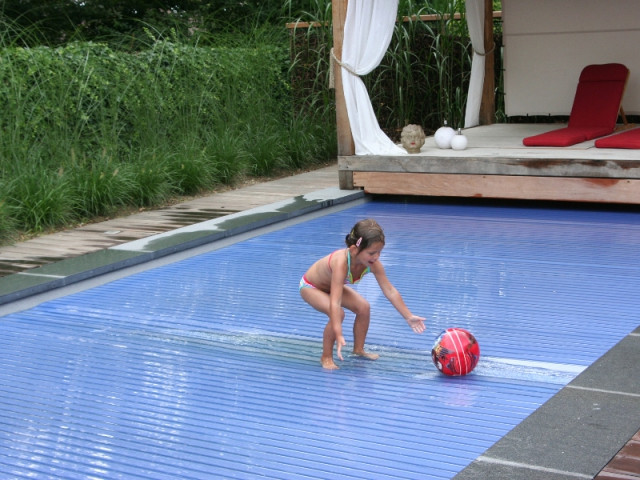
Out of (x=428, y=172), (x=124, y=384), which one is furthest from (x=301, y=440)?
(x=428, y=172)

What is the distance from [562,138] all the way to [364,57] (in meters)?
1.97

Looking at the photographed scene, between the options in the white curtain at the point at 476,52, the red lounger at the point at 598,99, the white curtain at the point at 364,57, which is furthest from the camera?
the white curtain at the point at 476,52

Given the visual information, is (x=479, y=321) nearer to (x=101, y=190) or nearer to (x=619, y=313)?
(x=619, y=313)

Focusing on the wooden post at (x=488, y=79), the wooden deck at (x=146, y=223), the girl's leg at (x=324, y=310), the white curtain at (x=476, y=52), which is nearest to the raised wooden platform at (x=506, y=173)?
the wooden deck at (x=146, y=223)

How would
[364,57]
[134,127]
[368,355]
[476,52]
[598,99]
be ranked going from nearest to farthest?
[368,355]
[364,57]
[134,127]
[598,99]
[476,52]

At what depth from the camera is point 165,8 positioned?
43.9 ft

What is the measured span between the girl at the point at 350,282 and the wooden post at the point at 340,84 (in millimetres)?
4637

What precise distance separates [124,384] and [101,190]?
12.6 feet

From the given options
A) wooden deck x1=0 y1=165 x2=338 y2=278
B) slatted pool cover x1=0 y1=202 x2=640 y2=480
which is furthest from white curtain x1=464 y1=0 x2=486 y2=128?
slatted pool cover x1=0 y1=202 x2=640 y2=480

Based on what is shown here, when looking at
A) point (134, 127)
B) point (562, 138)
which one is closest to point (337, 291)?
point (562, 138)

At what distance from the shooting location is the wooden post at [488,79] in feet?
34.8

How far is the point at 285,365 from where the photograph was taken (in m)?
3.88

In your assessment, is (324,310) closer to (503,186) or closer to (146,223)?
(146,223)

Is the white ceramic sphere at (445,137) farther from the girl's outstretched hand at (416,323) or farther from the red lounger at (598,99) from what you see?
the girl's outstretched hand at (416,323)
